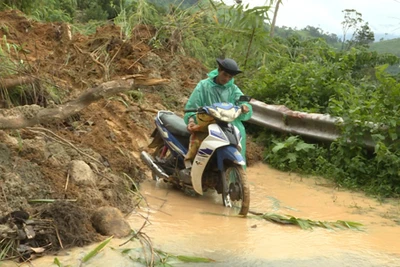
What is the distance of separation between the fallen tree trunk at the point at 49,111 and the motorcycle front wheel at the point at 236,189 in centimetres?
151

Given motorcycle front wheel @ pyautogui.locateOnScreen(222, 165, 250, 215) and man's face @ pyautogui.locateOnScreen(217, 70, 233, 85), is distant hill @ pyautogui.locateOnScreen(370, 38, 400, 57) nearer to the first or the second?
man's face @ pyautogui.locateOnScreen(217, 70, 233, 85)

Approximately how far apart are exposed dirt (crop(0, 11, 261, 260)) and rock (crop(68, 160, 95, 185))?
60mm

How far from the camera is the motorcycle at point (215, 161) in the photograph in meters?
6.41

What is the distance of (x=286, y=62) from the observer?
11812 millimetres

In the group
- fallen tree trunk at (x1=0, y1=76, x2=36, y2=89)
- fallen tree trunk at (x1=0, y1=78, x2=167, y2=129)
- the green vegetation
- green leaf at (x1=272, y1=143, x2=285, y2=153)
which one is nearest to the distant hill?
the green vegetation

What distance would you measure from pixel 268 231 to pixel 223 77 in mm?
2088

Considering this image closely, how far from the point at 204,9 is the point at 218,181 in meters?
6.19

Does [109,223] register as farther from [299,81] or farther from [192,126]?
[299,81]

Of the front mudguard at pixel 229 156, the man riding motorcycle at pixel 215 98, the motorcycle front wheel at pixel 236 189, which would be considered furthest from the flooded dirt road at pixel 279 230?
the man riding motorcycle at pixel 215 98

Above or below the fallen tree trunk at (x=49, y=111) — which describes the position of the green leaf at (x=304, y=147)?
below

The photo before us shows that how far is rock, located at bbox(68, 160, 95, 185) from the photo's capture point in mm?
5754

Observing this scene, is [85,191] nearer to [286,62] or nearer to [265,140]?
[265,140]

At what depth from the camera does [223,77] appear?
6.97 meters

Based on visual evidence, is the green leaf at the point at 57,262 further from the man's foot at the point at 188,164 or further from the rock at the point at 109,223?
the man's foot at the point at 188,164
